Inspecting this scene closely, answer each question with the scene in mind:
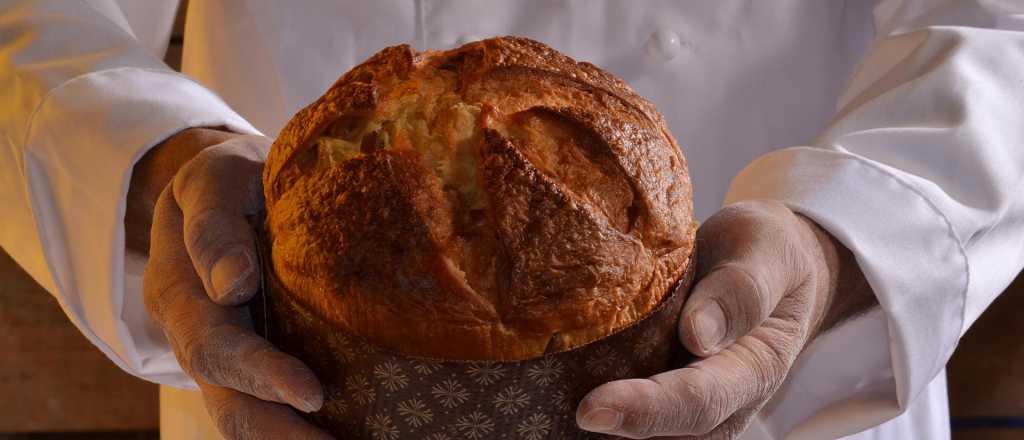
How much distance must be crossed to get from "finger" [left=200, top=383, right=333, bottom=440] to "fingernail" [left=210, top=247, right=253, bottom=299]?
3.7 inches

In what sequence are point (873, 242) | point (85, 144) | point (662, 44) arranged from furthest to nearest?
1. point (662, 44)
2. point (85, 144)
3. point (873, 242)

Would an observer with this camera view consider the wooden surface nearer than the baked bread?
No

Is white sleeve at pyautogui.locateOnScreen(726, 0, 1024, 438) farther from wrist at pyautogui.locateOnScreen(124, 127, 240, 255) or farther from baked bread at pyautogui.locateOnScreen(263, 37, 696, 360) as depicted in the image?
wrist at pyautogui.locateOnScreen(124, 127, 240, 255)

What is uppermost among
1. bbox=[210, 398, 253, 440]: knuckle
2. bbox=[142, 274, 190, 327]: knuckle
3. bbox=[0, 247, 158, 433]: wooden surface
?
bbox=[142, 274, 190, 327]: knuckle

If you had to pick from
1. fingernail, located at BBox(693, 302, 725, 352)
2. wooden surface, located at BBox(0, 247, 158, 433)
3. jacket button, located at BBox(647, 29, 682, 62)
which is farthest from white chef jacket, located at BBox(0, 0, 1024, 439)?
wooden surface, located at BBox(0, 247, 158, 433)

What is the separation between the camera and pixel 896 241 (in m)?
1.05

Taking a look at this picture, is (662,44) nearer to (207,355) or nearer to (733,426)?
(733,426)

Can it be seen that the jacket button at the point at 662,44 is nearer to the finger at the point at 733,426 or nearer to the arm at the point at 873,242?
the arm at the point at 873,242

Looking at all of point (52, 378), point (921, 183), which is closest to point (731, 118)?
point (921, 183)

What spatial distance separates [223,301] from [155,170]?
0.31 m

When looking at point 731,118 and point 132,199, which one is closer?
point 132,199

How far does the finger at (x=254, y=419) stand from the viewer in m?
0.87

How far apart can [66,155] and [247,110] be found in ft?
0.84

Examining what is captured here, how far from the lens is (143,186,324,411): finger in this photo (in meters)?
0.82
